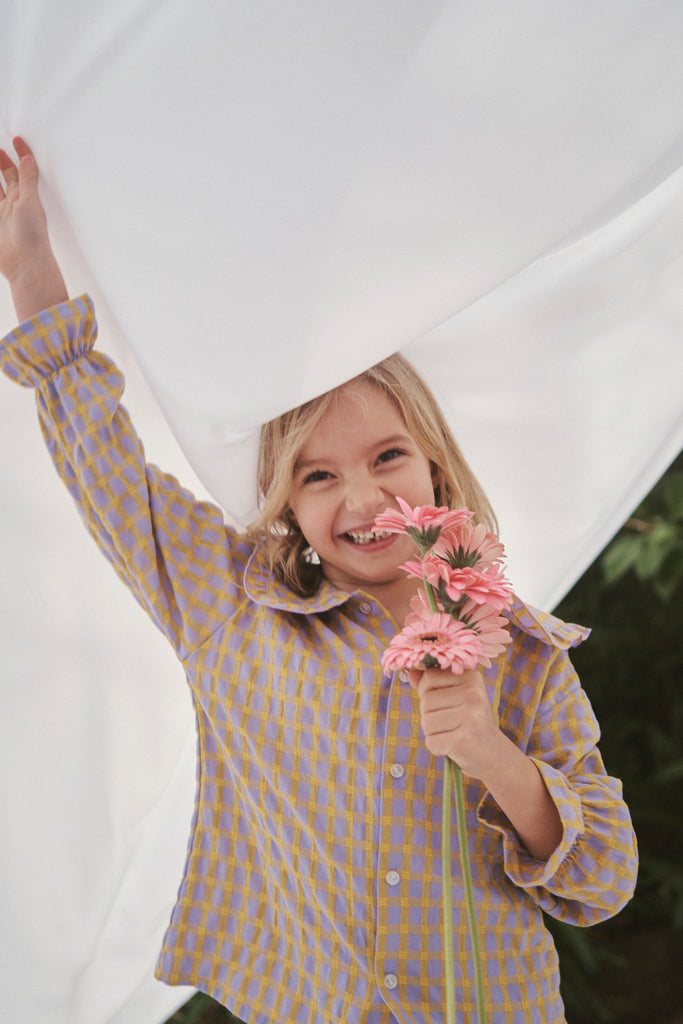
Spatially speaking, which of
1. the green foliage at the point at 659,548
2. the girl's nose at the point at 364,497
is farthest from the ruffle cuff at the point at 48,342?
the green foliage at the point at 659,548

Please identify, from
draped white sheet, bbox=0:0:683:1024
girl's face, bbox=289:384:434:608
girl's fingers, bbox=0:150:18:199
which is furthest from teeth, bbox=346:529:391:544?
girl's fingers, bbox=0:150:18:199

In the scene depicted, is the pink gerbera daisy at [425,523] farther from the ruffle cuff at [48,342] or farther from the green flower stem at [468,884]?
the ruffle cuff at [48,342]

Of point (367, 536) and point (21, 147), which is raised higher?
point (21, 147)

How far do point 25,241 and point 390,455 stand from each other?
31 centimetres

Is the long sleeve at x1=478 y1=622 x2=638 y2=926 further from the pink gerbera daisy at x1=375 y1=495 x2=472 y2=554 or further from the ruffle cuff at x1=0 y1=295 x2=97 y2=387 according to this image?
the ruffle cuff at x1=0 y1=295 x2=97 y2=387

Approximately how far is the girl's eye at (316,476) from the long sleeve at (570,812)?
208 millimetres

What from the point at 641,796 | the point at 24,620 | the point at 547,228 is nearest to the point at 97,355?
the point at 24,620

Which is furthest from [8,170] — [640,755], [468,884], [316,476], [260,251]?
[640,755]

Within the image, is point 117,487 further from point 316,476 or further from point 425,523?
point 425,523

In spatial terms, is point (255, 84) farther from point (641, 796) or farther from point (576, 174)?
point (641, 796)

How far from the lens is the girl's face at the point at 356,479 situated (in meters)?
0.80

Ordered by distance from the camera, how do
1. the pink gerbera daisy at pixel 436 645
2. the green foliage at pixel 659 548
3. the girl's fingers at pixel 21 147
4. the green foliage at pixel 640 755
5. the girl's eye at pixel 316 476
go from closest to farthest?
the pink gerbera daisy at pixel 436 645 < the girl's fingers at pixel 21 147 < the girl's eye at pixel 316 476 < the green foliage at pixel 659 548 < the green foliage at pixel 640 755

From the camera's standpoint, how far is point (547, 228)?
0.70m

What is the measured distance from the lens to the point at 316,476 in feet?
2.70
